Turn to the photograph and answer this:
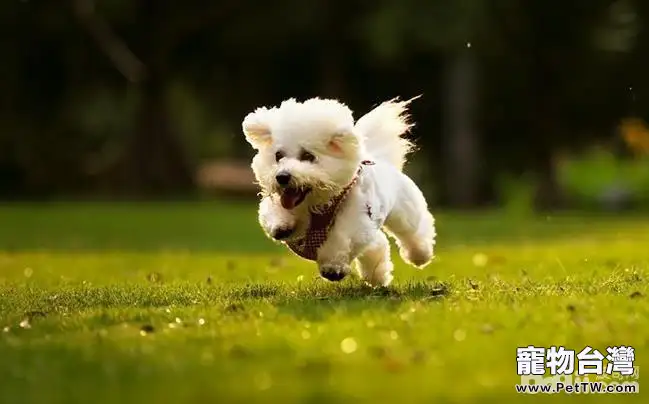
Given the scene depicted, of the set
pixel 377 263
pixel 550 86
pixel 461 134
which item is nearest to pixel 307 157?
pixel 377 263

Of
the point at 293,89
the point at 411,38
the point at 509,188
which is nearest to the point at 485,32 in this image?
the point at 411,38

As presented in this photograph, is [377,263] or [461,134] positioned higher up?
[461,134]

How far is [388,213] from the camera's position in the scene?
7676 mm

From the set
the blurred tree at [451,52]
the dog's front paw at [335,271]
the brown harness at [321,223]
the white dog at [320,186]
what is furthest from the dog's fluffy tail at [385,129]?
the blurred tree at [451,52]

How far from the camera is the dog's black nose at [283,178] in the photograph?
258 inches

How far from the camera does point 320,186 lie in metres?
6.71

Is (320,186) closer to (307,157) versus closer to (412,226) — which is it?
(307,157)

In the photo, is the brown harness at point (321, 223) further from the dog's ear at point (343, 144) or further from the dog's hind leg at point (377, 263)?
the dog's hind leg at point (377, 263)

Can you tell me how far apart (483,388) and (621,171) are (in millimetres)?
Answer: 31707

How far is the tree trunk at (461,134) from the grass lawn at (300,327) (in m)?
16.8

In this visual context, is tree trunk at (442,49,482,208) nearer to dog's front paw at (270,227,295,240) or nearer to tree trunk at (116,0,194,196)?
tree trunk at (116,0,194,196)

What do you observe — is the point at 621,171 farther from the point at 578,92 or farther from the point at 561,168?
the point at 578,92

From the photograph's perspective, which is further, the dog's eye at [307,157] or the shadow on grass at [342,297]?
the dog's eye at [307,157]

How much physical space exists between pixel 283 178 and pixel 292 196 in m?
0.20
